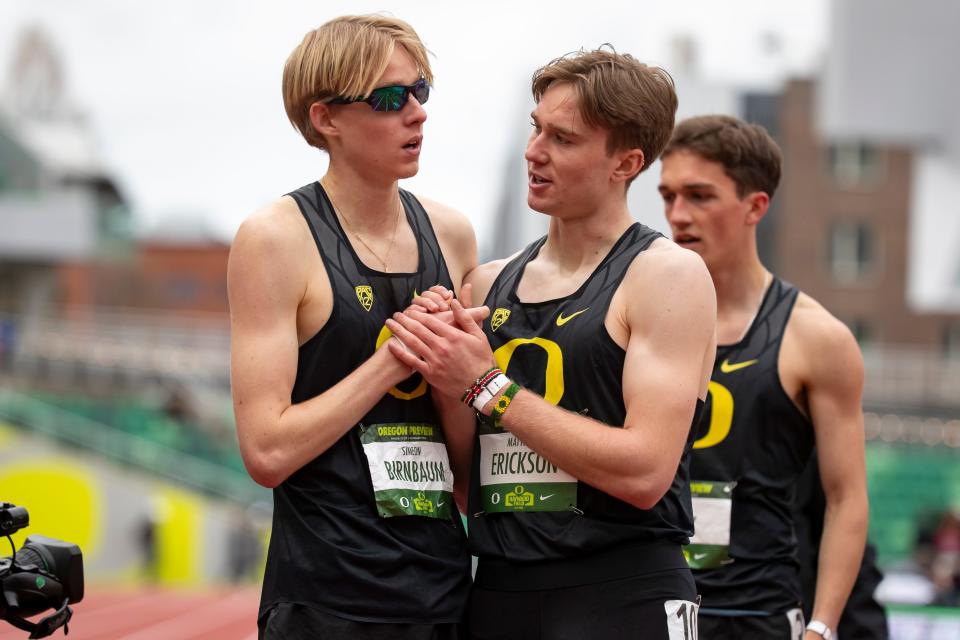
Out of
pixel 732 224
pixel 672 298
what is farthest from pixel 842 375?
pixel 672 298

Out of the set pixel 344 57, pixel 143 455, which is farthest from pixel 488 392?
pixel 143 455

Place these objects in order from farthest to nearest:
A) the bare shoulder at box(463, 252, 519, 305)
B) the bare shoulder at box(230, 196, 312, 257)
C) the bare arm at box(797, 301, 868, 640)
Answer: the bare arm at box(797, 301, 868, 640) < the bare shoulder at box(463, 252, 519, 305) < the bare shoulder at box(230, 196, 312, 257)

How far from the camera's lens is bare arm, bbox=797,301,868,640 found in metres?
3.43

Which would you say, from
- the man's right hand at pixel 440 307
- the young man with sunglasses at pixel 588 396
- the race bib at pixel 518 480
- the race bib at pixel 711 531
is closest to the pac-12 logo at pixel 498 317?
the young man with sunglasses at pixel 588 396

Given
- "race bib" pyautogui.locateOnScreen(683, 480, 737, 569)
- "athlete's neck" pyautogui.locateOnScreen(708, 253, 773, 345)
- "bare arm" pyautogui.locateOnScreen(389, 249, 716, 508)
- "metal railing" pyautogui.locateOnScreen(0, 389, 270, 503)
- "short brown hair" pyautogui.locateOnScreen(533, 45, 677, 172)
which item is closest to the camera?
"bare arm" pyautogui.locateOnScreen(389, 249, 716, 508)

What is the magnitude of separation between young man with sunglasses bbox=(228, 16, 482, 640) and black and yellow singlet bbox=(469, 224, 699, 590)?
0.11m

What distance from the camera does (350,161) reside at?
111 inches

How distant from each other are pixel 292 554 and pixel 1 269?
31703 millimetres

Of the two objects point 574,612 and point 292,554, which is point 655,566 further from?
point 292,554

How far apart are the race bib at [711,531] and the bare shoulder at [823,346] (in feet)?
Answer: 1.40

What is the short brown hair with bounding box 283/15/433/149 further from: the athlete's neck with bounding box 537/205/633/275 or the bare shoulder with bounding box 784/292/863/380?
the bare shoulder with bounding box 784/292/863/380

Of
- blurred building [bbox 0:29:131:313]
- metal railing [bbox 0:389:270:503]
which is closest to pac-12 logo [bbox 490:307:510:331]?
Result: metal railing [bbox 0:389:270:503]

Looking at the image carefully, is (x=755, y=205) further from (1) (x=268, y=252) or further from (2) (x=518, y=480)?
(1) (x=268, y=252)

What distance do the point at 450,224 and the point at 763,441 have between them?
1.11 m
